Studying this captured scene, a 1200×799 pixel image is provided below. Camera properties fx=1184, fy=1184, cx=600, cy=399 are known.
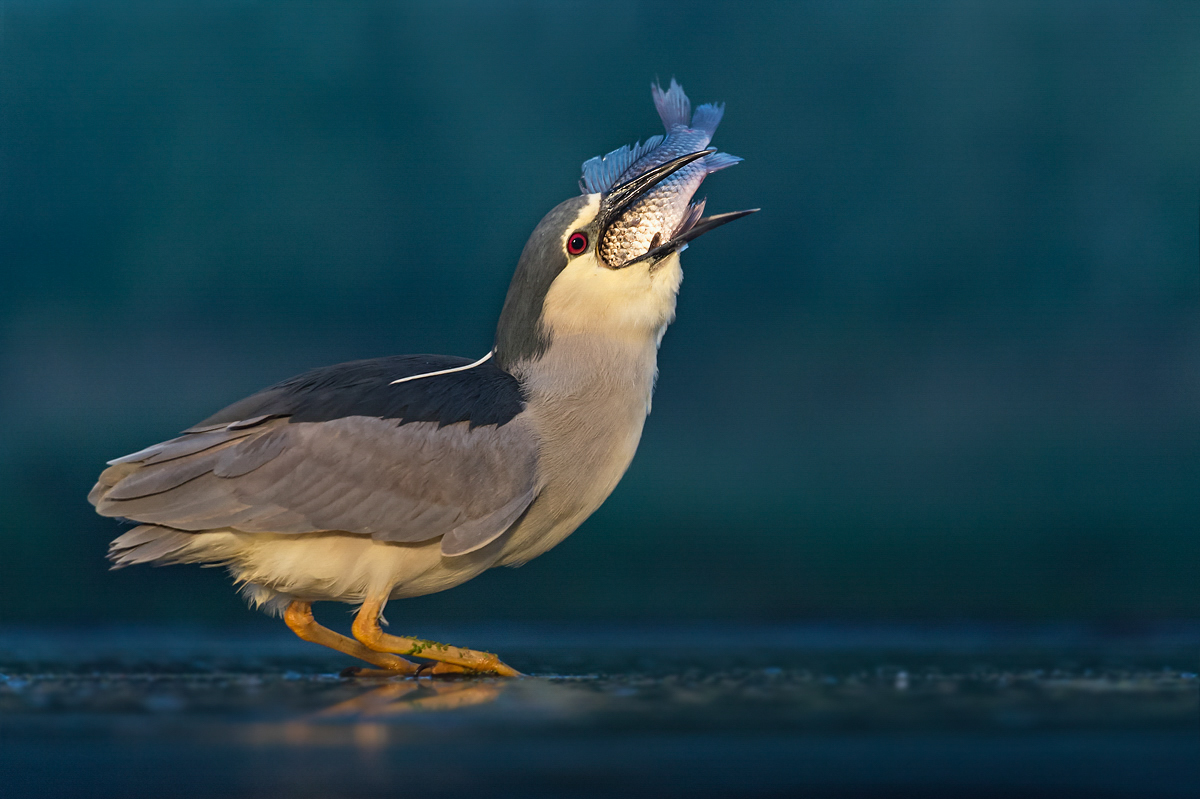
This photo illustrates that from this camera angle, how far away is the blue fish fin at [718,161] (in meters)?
5.19

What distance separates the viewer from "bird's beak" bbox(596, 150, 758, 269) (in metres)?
5.00

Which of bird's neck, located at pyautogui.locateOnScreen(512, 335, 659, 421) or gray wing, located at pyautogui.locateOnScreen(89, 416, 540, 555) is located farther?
bird's neck, located at pyautogui.locateOnScreen(512, 335, 659, 421)

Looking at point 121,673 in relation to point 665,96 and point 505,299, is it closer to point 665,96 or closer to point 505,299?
point 505,299

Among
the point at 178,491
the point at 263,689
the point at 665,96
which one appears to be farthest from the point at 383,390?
the point at 665,96

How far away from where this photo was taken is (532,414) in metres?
5.02

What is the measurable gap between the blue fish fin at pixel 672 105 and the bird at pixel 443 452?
240mm

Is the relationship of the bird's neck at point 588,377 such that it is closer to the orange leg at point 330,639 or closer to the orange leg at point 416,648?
the orange leg at point 416,648

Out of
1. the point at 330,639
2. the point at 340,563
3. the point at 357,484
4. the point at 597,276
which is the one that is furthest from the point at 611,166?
the point at 330,639

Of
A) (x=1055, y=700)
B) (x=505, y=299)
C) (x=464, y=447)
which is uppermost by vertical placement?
(x=505, y=299)

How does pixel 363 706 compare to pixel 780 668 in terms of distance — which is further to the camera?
pixel 780 668

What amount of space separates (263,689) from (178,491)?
1.06 m

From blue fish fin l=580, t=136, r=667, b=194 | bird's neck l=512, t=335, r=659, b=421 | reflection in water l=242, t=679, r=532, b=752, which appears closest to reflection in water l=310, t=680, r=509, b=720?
reflection in water l=242, t=679, r=532, b=752

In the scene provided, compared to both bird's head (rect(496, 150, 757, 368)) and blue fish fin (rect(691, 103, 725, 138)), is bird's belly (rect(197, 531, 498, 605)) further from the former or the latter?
blue fish fin (rect(691, 103, 725, 138))

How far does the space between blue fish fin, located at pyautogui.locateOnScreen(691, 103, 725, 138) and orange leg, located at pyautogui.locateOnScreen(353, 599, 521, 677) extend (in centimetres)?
253
